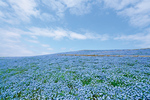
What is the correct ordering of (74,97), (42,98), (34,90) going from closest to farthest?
(74,97), (42,98), (34,90)

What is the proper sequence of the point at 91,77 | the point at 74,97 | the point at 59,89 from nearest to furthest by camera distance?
the point at 74,97 → the point at 59,89 → the point at 91,77

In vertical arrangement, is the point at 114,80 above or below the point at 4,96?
above

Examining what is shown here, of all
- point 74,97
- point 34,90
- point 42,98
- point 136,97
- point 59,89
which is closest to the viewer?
point 136,97

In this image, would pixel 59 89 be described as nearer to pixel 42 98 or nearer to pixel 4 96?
pixel 42 98

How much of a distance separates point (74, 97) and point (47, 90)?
151cm

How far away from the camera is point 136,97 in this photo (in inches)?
135

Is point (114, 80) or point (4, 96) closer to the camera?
point (4, 96)

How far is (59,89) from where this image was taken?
14.5 ft

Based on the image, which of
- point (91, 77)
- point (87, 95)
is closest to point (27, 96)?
point (87, 95)

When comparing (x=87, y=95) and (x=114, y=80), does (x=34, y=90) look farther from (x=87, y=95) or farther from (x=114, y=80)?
(x=114, y=80)

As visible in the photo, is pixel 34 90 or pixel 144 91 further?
pixel 34 90

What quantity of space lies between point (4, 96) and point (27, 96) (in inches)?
53.5

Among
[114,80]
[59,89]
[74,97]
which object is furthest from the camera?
[114,80]

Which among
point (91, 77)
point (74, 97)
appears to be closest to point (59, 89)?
point (74, 97)
